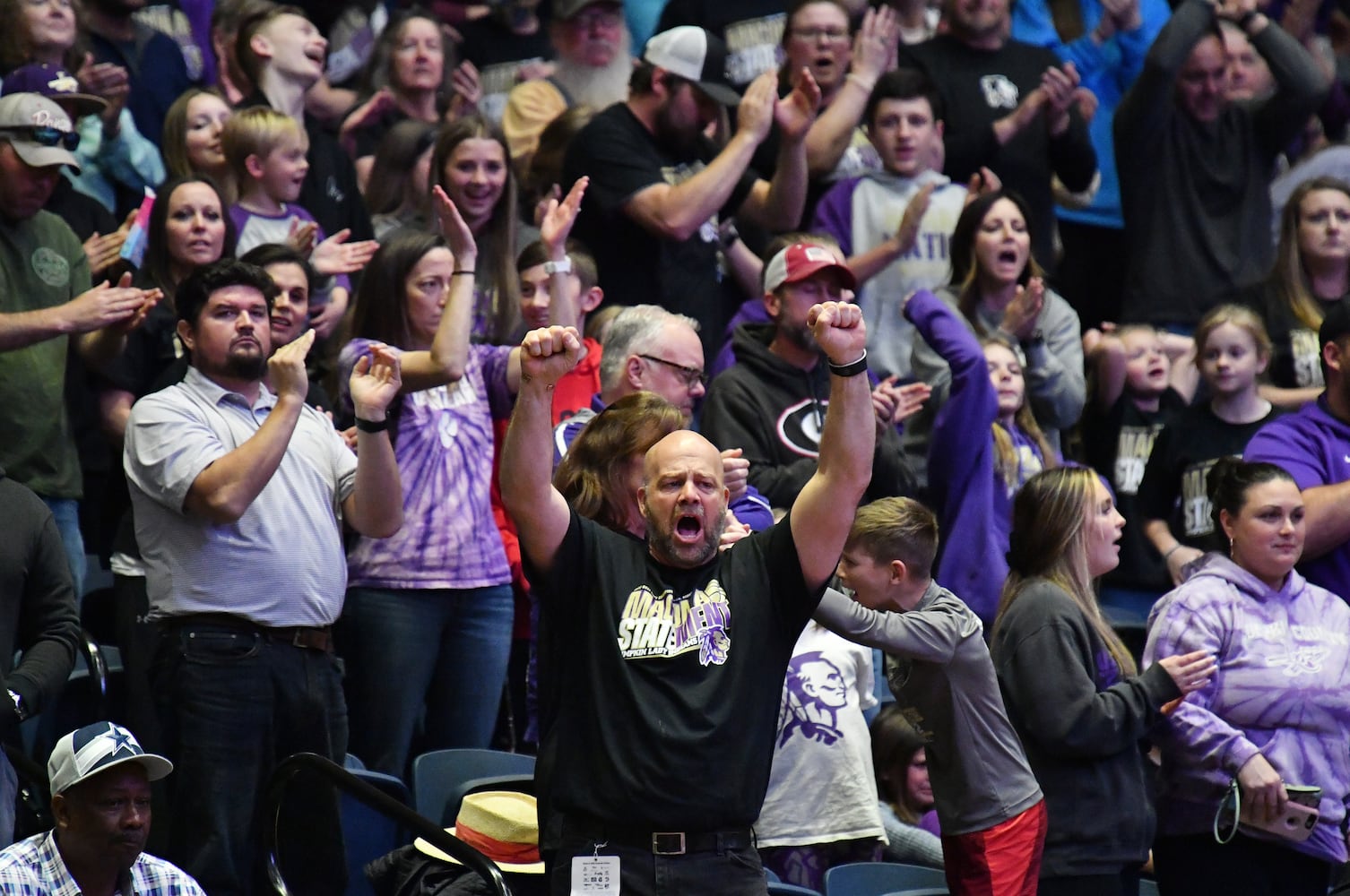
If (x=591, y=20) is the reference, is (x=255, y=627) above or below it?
below

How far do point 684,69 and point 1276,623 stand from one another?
310cm

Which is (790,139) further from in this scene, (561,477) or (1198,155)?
(561,477)

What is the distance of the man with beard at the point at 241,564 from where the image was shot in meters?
5.14

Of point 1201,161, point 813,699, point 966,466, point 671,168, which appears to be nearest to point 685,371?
point 813,699

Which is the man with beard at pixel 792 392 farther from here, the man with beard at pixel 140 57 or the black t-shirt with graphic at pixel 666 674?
the man with beard at pixel 140 57

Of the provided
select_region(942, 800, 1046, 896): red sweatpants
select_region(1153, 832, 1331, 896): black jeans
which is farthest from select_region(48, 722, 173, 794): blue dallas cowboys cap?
select_region(1153, 832, 1331, 896): black jeans

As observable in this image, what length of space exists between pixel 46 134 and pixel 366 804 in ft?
8.82

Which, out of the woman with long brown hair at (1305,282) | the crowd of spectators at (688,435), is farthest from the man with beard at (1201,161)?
the woman with long brown hair at (1305,282)

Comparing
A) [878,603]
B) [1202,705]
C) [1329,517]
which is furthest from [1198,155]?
[878,603]

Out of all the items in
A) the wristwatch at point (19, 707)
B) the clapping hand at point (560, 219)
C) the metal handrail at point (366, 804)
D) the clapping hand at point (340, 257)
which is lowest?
the metal handrail at point (366, 804)

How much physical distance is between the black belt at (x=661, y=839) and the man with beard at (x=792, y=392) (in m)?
2.05

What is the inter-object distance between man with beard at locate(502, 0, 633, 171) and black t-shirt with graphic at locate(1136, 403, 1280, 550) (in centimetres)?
276

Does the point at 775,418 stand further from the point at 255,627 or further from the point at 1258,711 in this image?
the point at 255,627

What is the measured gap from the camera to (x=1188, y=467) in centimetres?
752
